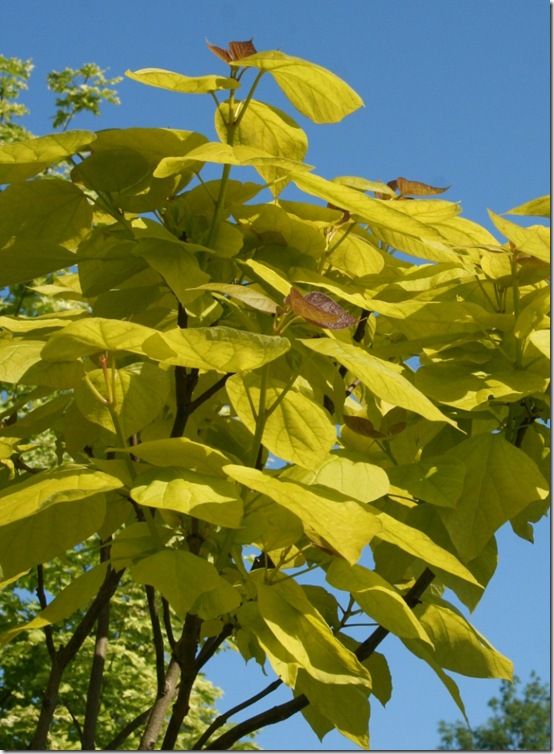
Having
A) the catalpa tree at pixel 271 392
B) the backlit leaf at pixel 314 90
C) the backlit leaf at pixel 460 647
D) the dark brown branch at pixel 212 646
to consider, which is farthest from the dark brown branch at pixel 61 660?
the backlit leaf at pixel 314 90

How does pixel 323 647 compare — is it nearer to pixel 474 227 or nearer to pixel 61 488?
pixel 61 488

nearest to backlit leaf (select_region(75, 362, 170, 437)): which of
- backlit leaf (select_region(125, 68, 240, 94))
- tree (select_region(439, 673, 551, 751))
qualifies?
backlit leaf (select_region(125, 68, 240, 94))

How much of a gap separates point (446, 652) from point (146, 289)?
0.84 m

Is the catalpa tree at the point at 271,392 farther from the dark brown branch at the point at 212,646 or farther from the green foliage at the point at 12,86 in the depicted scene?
the green foliage at the point at 12,86

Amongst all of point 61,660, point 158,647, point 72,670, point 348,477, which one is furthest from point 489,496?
point 72,670

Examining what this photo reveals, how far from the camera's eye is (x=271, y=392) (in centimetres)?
147

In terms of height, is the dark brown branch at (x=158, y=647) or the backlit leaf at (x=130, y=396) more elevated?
the backlit leaf at (x=130, y=396)

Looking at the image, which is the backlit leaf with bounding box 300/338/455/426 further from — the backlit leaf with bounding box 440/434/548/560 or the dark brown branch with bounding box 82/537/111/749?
the dark brown branch with bounding box 82/537/111/749

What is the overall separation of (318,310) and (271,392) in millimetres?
236

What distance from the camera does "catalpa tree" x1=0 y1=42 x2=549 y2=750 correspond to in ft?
4.13

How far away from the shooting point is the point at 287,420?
4.50 feet

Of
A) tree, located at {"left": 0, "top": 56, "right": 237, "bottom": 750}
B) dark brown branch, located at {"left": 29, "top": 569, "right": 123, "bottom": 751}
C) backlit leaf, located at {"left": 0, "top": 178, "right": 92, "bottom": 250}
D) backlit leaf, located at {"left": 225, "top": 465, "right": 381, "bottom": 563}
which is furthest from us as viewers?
tree, located at {"left": 0, "top": 56, "right": 237, "bottom": 750}

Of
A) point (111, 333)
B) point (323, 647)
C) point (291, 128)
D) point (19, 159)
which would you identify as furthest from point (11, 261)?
point (323, 647)

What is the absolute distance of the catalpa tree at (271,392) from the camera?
1.26 m
